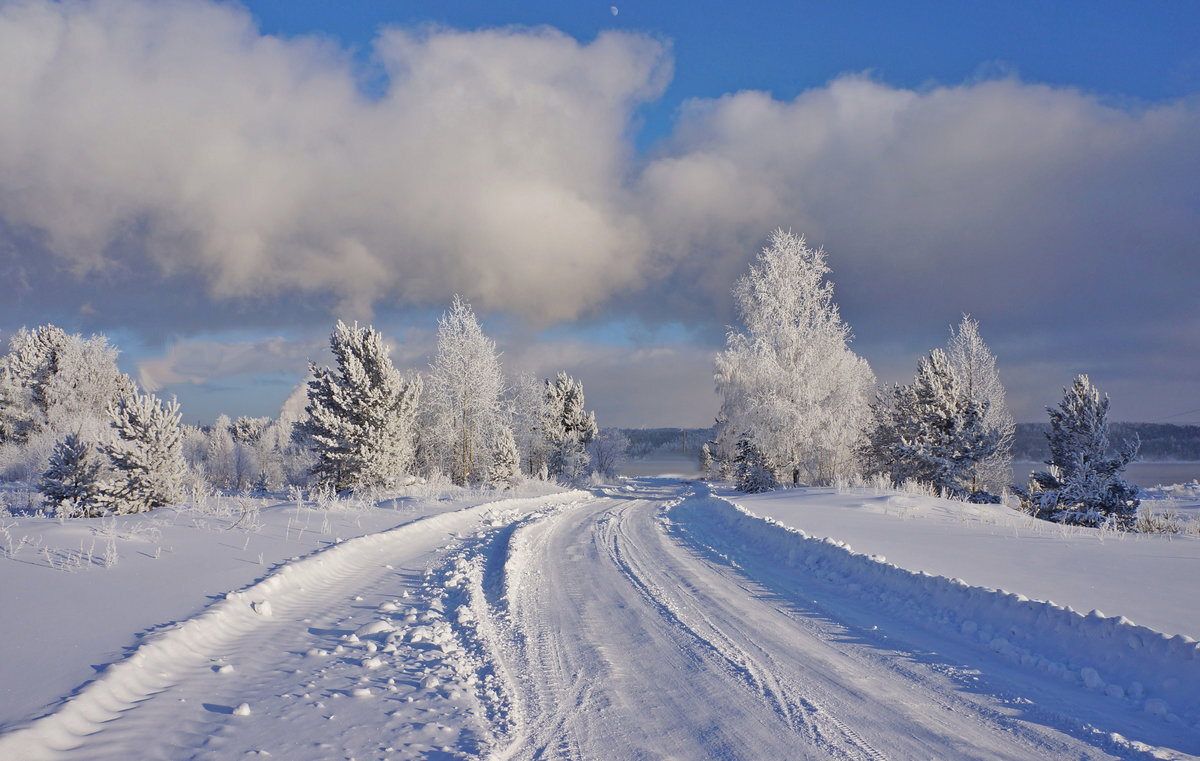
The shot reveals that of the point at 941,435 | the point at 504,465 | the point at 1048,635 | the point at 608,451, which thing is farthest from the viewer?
the point at 608,451

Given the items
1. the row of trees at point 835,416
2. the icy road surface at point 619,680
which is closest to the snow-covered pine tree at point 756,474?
the row of trees at point 835,416

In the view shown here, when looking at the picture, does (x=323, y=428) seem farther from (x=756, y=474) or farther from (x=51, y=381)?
(x=51, y=381)

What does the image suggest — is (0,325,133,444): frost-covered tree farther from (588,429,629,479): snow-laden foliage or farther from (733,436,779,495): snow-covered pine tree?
(588,429,629,479): snow-laden foliage

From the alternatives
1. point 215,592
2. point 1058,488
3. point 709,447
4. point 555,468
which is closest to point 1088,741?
point 215,592

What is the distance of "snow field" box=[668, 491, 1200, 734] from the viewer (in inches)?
161

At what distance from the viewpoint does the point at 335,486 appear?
25.2m

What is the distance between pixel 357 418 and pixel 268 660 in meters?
22.2

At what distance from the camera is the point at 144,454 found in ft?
60.2

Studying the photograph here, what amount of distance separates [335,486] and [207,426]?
226ft

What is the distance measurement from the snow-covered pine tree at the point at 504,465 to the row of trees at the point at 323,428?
58 mm

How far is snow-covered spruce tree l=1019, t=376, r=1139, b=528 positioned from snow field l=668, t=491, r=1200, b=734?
1907 centimetres

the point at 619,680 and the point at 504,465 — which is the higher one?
the point at 504,465

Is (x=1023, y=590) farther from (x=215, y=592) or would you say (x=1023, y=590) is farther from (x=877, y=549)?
(x=215, y=592)

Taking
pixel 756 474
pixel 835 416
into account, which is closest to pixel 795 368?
pixel 835 416
